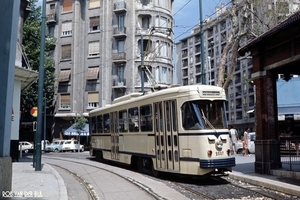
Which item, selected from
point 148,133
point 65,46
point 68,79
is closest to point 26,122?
point 68,79

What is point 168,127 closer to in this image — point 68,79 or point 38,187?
point 38,187

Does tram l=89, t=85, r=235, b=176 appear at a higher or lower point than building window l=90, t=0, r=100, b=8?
lower

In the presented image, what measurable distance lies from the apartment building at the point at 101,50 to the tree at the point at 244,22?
19.6m

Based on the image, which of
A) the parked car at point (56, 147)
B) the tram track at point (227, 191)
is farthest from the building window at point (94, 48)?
the tram track at point (227, 191)

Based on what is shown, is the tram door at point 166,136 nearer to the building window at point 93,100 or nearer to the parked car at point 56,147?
the parked car at point 56,147

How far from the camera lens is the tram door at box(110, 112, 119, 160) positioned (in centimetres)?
1805

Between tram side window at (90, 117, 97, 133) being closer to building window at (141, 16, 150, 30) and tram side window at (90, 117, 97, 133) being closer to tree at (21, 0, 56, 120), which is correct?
tree at (21, 0, 56, 120)

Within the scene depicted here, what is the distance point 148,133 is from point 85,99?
32980mm

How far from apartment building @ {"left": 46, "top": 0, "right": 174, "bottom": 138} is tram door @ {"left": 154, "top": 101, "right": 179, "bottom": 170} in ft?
97.9

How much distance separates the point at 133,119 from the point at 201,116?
4525 millimetres

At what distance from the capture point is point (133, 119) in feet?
52.5

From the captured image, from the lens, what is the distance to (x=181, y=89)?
41.3 feet

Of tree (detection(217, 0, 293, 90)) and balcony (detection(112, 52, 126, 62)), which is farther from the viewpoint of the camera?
balcony (detection(112, 52, 126, 62))

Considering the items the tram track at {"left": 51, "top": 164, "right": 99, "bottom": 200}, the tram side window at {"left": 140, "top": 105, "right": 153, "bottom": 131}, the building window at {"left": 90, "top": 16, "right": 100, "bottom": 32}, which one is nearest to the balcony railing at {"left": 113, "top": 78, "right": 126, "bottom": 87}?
the building window at {"left": 90, "top": 16, "right": 100, "bottom": 32}
